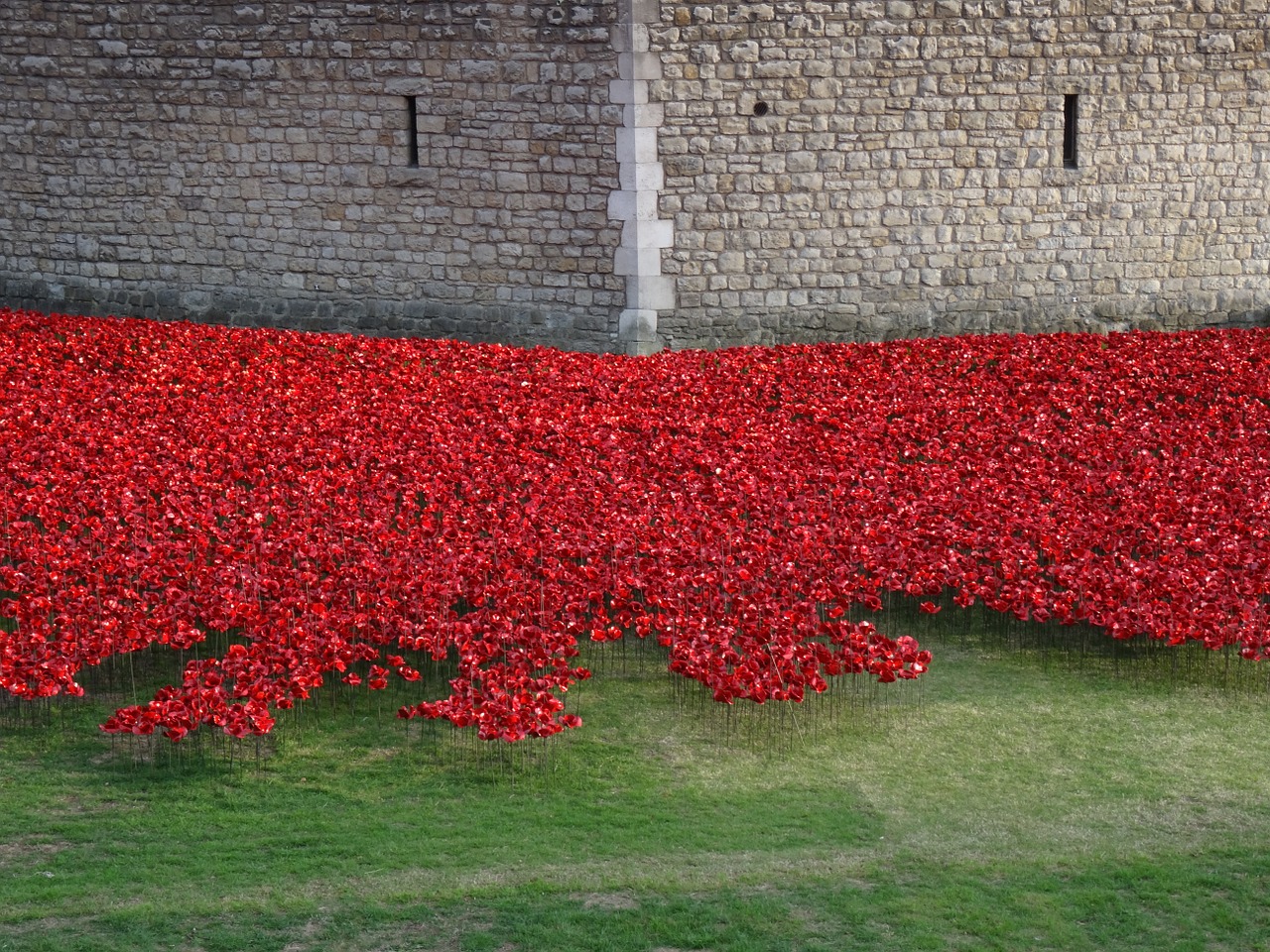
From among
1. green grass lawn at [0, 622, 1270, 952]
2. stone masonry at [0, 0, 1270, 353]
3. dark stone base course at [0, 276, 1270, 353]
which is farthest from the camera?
dark stone base course at [0, 276, 1270, 353]

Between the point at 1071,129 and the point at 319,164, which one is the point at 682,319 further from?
the point at 1071,129

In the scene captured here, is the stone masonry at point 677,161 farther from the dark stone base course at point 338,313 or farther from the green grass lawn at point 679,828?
the green grass lawn at point 679,828

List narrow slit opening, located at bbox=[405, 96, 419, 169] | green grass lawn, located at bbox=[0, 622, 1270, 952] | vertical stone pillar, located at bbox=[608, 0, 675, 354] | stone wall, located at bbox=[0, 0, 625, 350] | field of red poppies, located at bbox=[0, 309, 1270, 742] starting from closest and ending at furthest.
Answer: green grass lawn, located at bbox=[0, 622, 1270, 952] → field of red poppies, located at bbox=[0, 309, 1270, 742] → vertical stone pillar, located at bbox=[608, 0, 675, 354] → stone wall, located at bbox=[0, 0, 625, 350] → narrow slit opening, located at bbox=[405, 96, 419, 169]

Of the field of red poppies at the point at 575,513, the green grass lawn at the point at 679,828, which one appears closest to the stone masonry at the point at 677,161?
the field of red poppies at the point at 575,513

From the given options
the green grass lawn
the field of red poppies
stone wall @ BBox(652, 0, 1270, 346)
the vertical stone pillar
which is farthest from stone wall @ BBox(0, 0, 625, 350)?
the green grass lawn

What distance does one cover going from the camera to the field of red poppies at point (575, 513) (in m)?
6.07

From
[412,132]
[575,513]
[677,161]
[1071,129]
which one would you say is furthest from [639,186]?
[575,513]

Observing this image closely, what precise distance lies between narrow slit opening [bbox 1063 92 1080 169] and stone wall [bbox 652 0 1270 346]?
0.12 feet

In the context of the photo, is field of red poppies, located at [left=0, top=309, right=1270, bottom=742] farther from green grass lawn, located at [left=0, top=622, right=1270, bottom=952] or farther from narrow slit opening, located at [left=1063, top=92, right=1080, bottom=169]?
narrow slit opening, located at [left=1063, top=92, right=1080, bottom=169]

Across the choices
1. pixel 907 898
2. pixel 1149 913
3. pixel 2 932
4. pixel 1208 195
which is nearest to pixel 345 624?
pixel 2 932

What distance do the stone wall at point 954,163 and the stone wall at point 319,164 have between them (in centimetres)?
79

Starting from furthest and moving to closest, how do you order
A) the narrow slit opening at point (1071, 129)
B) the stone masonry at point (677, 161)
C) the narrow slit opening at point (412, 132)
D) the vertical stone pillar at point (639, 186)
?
1. the narrow slit opening at point (1071, 129)
2. the narrow slit opening at point (412, 132)
3. the stone masonry at point (677, 161)
4. the vertical stone pillar at point (639, 186)

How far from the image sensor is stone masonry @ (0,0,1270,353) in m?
12.0

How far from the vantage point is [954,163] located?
40.7 ft
